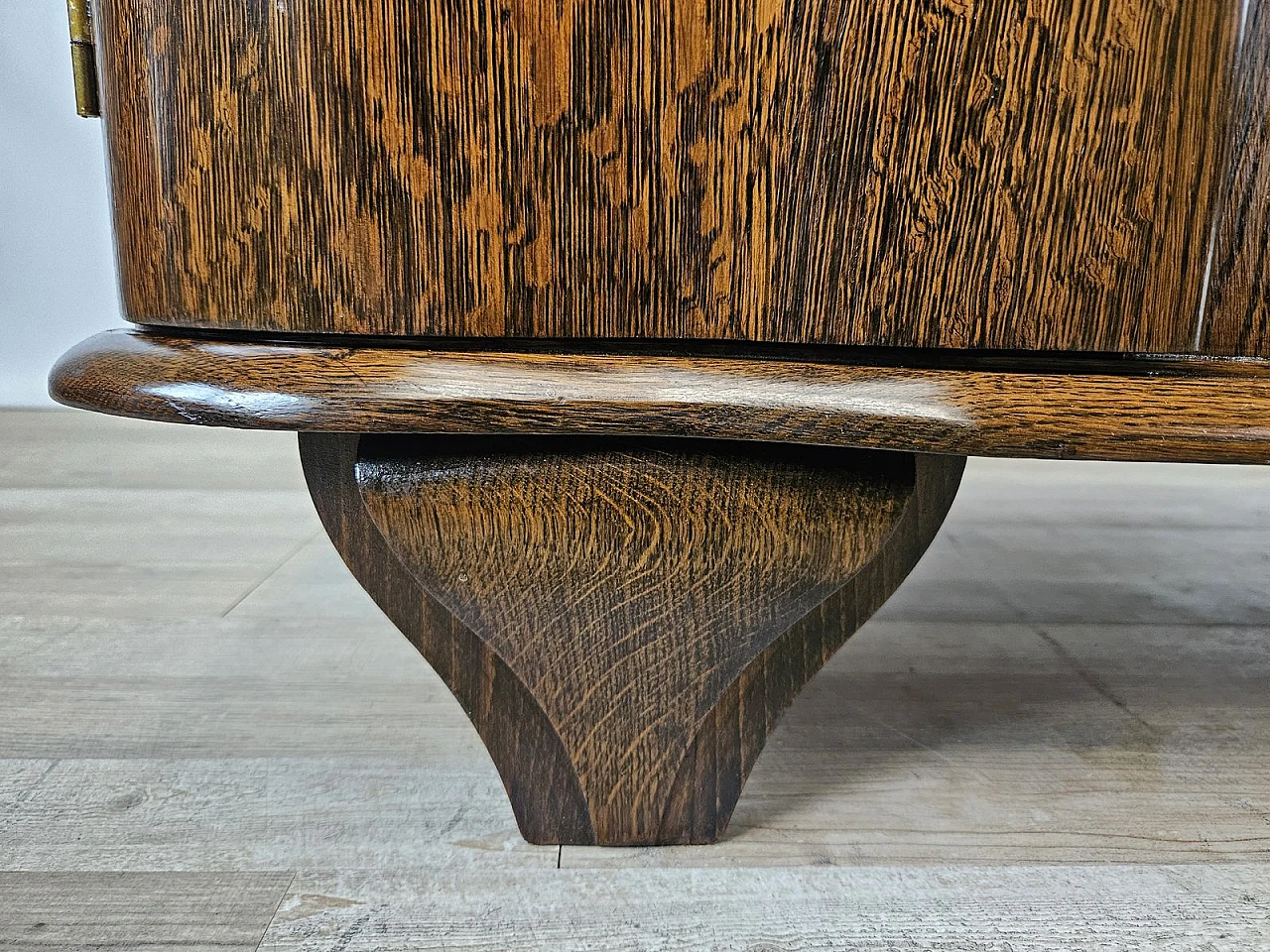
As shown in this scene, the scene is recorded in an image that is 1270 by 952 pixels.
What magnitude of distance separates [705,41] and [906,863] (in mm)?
296

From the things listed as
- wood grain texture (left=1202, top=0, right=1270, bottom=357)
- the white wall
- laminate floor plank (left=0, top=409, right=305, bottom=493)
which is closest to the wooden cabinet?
wood grain texture (left=1202, top=0, right=1270, bottom=357)

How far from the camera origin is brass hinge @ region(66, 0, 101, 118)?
0.35m

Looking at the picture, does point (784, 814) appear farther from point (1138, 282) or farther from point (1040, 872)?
point (1138, 282)

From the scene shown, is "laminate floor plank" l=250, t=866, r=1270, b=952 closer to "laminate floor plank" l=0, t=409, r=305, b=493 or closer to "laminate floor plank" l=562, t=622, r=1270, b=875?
"laminate floor plank" l=562, t=622, r=1270, b=875

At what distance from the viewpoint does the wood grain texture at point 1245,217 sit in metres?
0.28

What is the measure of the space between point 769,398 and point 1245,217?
14 centimetres

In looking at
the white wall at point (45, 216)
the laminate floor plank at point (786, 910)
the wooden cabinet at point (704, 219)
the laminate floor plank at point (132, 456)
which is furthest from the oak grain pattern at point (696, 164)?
the white wall at point (45, 216)

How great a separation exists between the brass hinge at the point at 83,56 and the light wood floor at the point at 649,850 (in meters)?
0.27

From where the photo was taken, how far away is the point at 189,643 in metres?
0.61

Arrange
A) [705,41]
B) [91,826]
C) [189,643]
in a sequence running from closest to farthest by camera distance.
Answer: [705,41] → [91,826] → [189,643]

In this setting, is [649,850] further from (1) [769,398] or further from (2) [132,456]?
(2) [132,456]

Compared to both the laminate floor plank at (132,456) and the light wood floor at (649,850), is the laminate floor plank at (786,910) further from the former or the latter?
the laminate floor plank at (132,456)

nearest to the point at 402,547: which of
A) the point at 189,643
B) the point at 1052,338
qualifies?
the point at 1052,338

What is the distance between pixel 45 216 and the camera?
4.94 feet
